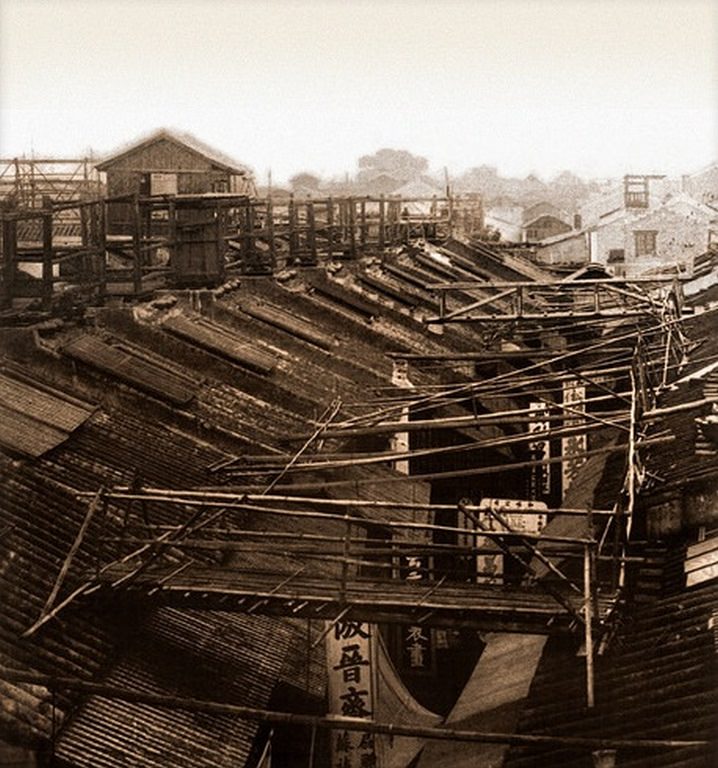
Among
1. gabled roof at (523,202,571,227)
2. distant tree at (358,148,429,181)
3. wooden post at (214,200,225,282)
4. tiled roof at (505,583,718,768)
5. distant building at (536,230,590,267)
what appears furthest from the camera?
distant tree at (358,148,429,181)

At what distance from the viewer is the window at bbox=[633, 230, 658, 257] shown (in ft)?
186

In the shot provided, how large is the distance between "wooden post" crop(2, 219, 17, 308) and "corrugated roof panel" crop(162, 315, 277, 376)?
266 centimetres

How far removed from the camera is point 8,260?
17641 millimetres

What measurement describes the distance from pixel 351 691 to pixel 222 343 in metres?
8.30

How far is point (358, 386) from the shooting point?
1878cm

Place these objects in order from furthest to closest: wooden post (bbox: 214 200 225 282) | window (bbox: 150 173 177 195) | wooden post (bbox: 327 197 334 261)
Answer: window (bbox: 150 173 177 195)
wooden post (bbox: 327 197 334 261)
wooden post (bbox: 214 200 225 282)

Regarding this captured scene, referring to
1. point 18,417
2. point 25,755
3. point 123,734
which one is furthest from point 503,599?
point 18,417

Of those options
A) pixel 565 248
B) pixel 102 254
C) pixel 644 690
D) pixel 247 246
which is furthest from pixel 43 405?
pixel 565 248

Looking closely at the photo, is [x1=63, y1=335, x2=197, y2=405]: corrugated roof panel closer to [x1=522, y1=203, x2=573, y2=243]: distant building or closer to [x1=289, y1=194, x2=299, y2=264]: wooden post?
[x1=289, y1=194, x2=299, y2=264]: wooden post

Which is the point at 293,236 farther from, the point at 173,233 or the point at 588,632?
the point at 588,632

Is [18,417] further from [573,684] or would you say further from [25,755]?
[573,684]

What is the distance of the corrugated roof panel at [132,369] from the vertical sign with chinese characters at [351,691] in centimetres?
491

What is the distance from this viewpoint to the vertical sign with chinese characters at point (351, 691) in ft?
40.3

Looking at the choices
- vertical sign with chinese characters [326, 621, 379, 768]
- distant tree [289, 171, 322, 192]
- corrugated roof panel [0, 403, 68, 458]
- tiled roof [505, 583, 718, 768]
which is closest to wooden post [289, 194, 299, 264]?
corrugated roof panel [0, 403, 68, 458]
